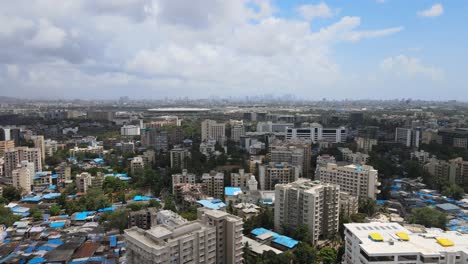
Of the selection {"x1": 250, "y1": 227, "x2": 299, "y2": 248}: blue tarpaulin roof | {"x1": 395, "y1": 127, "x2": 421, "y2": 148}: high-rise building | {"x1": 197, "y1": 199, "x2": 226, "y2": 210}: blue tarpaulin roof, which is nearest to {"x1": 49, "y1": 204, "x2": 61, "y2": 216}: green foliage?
{"x1": 197, "y1": 199, "x2": 226, "y2": 210}: blue tarpaulin roof

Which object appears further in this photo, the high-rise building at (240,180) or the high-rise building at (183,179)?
the high-rise building at (240,180)

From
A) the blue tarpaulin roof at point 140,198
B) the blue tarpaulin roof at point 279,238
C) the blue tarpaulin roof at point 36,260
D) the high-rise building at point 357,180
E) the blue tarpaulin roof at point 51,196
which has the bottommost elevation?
the blue tarpaulin roof at point 51,196

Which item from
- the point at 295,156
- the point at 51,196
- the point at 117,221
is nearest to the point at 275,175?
the point at 295,156

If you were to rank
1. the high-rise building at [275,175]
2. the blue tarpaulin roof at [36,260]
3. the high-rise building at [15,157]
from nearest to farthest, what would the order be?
the blue tarpaulin roof at [36,260], the high-rise building at [275,175], the high-rise building at [15,157]

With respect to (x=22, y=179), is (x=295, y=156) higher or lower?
higher

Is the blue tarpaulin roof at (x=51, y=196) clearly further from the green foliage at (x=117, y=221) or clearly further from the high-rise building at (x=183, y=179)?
the high-rise building at (x=183, y=179)

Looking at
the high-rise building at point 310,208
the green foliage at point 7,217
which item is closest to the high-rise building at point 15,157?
the green foliage at point 7,217

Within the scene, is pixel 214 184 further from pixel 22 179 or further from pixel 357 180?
pixel 22 179
